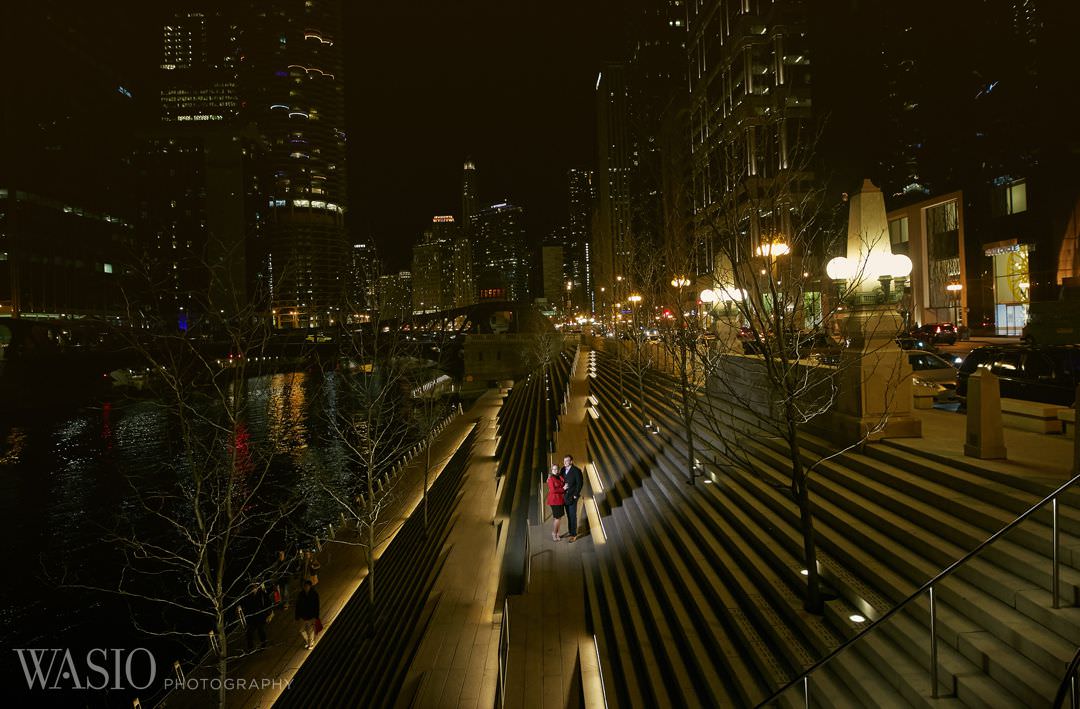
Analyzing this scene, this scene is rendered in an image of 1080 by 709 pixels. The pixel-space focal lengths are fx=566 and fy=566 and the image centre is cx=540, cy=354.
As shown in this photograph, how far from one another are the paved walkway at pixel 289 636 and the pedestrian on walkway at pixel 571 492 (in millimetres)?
5814

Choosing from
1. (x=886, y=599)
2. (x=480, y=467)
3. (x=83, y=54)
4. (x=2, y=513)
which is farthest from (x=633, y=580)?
(x=83, y=54)

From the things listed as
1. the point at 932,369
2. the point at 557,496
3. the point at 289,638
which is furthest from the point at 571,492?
the point at 932,369

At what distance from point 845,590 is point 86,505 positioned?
36871mm

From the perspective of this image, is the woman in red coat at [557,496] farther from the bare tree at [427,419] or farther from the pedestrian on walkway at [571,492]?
the bare tree at [427,419]

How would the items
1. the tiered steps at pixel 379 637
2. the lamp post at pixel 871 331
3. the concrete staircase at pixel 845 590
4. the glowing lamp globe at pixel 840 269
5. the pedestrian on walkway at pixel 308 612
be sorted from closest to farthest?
1. the concrete staircase at pixel 845 590
2. the lamp post at pixel 871 331
3. the tiered steps at pixel 379 637
4. the glowing lamp globe at pixel 840 269
5. the pedestrian on walkway at pixel 308 612

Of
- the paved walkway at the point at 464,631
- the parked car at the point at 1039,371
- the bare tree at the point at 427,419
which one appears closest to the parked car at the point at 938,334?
the parked car at the point at 1039,371

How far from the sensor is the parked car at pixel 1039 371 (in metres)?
11.5

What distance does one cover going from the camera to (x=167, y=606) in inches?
763

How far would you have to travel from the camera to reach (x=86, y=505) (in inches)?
1186

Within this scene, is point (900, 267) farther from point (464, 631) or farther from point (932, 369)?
point (464, 631)

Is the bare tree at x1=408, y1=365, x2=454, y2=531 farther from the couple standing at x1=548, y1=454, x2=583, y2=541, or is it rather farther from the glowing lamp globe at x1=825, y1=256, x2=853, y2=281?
the glowing lamp globe at x1=825, y1=256, x2=853, y2=281

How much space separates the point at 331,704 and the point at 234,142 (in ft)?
667

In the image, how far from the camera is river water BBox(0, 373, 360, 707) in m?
18.3

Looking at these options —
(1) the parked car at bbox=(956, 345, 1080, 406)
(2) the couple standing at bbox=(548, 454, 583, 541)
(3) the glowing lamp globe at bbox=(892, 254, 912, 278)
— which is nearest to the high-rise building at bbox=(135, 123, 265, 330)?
(2) the couple standing at bbox=(548, 454, 583, 541)
